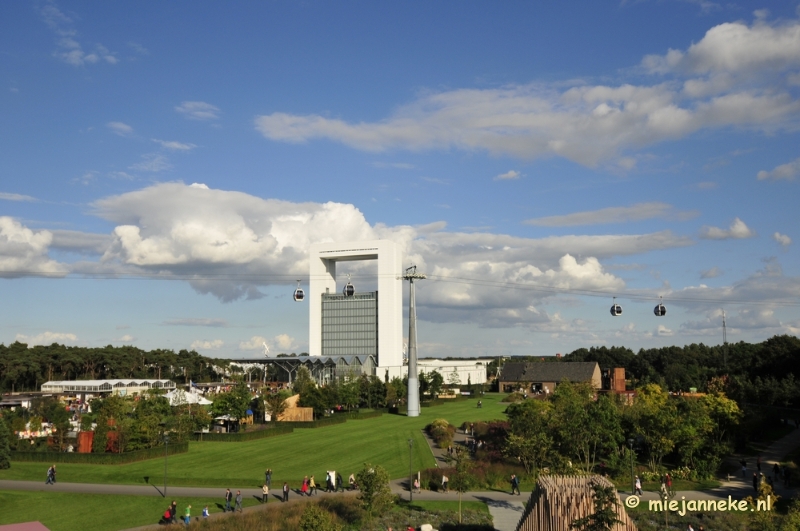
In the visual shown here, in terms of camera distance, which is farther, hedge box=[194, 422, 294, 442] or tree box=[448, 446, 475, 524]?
hedge box=[194, 422, 294, 442]

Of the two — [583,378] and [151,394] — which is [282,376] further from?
[151,394]

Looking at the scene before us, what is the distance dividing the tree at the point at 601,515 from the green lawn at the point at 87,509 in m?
20.4

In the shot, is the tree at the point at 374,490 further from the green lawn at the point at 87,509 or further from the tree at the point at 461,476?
the green lawn at the point at 87,509

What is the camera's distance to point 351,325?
A: 494 feet

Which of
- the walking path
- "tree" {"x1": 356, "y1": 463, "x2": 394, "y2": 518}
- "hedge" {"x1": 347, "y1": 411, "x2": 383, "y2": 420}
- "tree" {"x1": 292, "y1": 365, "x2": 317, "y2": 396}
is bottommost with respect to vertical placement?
the walking path

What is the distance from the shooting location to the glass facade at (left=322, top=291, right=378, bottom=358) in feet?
492

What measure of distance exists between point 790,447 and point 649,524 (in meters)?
33.8

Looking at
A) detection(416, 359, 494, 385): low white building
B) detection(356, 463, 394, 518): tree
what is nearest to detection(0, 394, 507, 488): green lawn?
detection(356, 463, 394, 518): tree

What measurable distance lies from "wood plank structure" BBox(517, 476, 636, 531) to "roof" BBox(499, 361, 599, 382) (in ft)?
356

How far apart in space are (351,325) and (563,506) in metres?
126

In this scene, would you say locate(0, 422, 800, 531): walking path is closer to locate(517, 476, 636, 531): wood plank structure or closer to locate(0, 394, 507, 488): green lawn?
locate(0, 394, 507, 488): green lawn

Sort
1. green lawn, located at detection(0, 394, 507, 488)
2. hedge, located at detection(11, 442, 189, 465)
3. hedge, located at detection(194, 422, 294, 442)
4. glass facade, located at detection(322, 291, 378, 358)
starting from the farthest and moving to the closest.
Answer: glass facade, located at detection(322, 291, 378, 358)
hedge, located at detection(194, 422, 294, 442)
hedge, located at detection(11, 442, 189, 465)
green lawn, located at detection(0, 394, 507, 488)

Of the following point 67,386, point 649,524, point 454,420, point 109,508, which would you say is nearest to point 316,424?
point 454,420

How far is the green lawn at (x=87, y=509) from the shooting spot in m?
34.2
